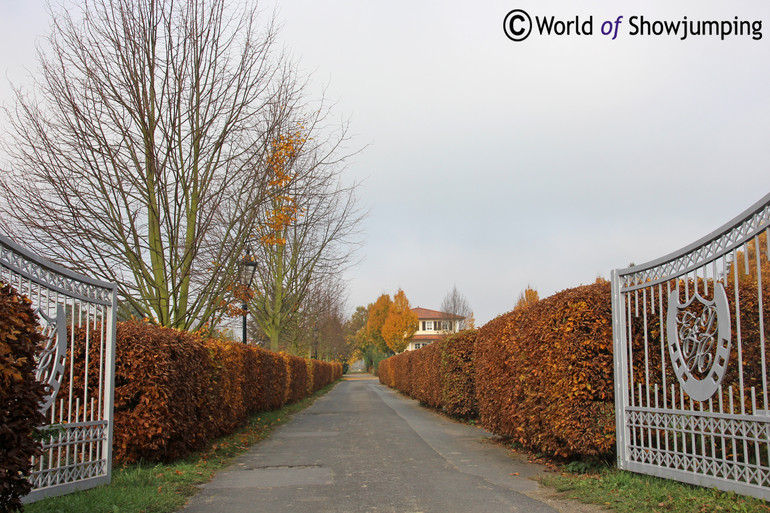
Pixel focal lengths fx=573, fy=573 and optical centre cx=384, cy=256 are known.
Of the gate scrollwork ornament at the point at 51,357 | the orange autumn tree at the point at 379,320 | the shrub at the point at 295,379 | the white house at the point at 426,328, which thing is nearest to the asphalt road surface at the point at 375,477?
the gate scrollwork ornament at the point at 51,357

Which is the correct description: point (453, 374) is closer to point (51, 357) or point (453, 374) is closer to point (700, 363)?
point (700, 363)

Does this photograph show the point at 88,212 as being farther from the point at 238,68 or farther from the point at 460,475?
the point at 460,475

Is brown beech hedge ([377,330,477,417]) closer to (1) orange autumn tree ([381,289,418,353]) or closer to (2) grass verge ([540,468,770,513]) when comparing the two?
(2) grass verge ([540,468,770,513])

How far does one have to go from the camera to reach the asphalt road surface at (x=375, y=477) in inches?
235

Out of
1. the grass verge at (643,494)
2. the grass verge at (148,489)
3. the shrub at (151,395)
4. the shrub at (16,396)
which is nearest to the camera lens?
the shrub at (16,396)

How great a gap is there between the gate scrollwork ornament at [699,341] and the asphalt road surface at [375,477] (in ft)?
6.41

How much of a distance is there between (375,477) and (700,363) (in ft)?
13.6

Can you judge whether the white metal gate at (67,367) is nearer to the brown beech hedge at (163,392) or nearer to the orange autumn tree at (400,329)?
the brown beech hedge at (163,392)

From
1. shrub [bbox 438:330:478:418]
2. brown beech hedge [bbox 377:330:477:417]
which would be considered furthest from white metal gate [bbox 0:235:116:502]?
brown beech hedge [bbox 377:330:477:417]

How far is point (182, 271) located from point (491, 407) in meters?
6.38

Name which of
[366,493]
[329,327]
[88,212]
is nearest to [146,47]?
[88,212]

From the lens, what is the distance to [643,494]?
5.91 meters

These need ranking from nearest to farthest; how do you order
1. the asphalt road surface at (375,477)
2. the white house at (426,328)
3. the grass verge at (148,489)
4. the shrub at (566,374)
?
the grass verge at (148,489)
the asphalt road surface at (375,477)
the shrub at (566,374)
the white house at (426,328)

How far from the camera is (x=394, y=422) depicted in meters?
15.5
